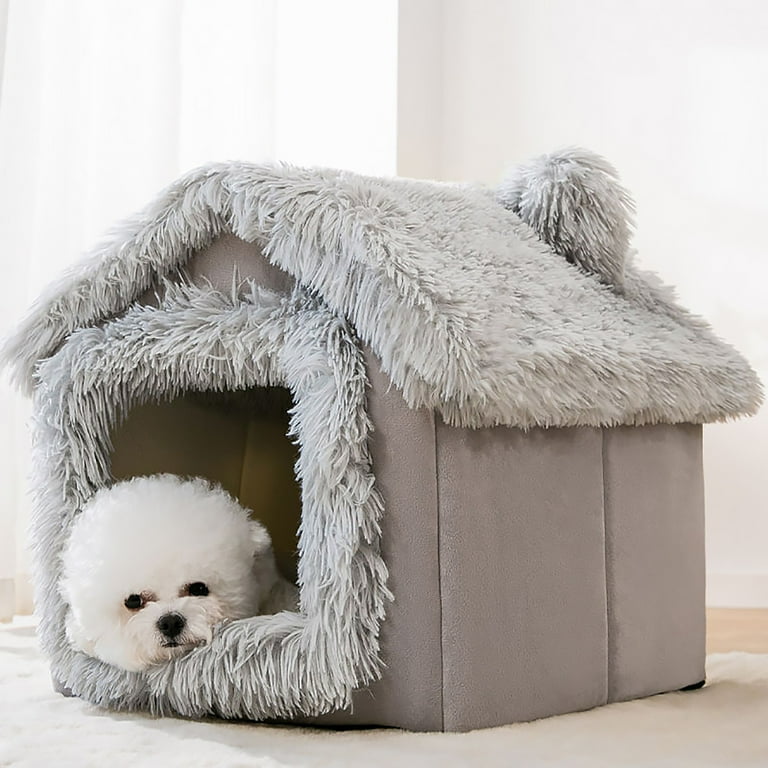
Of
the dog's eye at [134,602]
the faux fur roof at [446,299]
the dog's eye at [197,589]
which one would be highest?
the faux fur roof at [446,299]

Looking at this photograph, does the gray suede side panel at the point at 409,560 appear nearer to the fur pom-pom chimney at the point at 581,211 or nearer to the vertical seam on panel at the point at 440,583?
the vertical seam on panel at the point at 440,583

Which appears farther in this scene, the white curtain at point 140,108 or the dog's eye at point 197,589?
the white curtain at point 140,108

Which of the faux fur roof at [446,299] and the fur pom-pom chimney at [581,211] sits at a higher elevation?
the fur pom-pom chimney at [581,211]

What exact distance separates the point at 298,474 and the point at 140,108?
1.39 m

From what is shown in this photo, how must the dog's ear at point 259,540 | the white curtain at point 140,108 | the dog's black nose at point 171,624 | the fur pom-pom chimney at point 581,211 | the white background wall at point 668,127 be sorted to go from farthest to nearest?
the white background wall at point 668,127, the white curtain at point 140,108, the fur pom-pom chimney at point 581,211, the dog's ear at point 259,540, the dog's black nose at point 171,624

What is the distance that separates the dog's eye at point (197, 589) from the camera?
1244 mm

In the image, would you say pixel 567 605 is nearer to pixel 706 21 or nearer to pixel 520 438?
pixel 520 438

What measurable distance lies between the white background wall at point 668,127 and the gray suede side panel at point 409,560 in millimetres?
1680

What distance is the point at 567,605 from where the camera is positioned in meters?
1.21

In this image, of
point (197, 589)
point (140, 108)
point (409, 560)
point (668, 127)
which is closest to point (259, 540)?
point (197, 589)

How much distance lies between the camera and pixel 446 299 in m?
1.11

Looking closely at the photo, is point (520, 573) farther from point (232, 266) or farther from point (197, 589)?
point (232, 266)

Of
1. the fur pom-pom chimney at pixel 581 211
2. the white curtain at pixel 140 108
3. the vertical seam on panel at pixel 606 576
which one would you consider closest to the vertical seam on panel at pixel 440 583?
the vertical seam on panel at pixel 606 576

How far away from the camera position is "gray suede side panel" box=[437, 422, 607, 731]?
3.66ft
